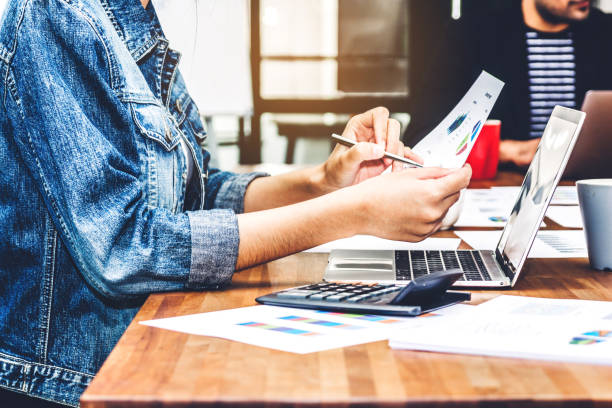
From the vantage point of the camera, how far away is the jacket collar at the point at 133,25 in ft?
3.47

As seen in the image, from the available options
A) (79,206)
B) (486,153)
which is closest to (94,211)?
(79,206)

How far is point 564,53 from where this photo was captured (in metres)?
3.09

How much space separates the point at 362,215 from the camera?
939 mm

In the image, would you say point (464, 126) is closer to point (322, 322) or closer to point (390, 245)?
point (390, 245)

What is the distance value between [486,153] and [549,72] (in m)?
1.30

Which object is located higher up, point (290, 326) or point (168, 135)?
point (168, 135)

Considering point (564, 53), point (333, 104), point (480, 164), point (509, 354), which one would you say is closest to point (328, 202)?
point (509, 354)

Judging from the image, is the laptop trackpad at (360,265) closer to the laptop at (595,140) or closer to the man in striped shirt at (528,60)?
the laptop at (595,140)

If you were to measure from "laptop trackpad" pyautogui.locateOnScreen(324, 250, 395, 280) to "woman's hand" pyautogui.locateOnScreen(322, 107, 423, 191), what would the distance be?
0.54 ft

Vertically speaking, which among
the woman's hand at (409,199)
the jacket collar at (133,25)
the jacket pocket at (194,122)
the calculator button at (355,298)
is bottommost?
the calculator button at (355,298)

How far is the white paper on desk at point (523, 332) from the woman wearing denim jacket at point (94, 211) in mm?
198

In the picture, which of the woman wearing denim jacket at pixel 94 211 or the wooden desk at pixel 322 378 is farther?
the woman wearing denim jacket at pixel 94 211

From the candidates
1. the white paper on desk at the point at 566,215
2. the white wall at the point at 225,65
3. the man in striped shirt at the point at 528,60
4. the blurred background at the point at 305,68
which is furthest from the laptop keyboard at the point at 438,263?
the blurred background at the point at 305,68

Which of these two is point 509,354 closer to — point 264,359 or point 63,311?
point 264,359
